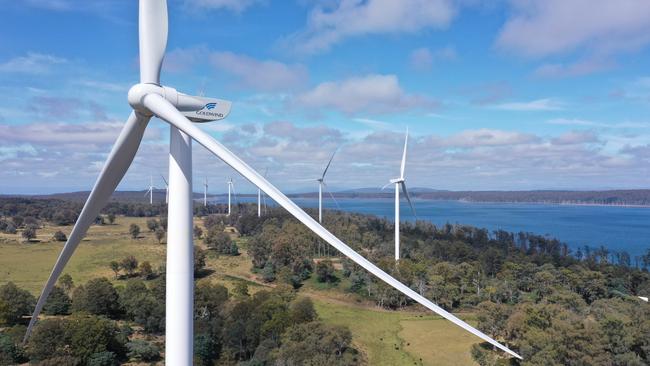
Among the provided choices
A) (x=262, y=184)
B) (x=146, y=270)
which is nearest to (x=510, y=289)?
(x=146, y=270)

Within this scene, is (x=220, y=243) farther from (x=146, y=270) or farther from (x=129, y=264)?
(x=146, y=270)

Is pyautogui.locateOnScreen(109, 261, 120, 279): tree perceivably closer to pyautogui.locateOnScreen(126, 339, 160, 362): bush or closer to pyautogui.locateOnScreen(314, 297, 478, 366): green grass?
pyautogui.locateOnScreen(314, 297, 478, 366): green grass

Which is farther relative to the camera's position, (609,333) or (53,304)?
(53,304)

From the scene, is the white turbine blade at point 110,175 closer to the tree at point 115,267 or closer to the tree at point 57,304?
the tree at point 57,304

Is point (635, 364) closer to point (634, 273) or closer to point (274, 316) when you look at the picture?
point (274, 316)

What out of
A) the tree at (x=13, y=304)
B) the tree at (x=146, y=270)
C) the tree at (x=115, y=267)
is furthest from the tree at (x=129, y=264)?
the tree at (x=13, y=304)

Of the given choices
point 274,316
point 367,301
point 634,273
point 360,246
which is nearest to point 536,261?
point 634,273
